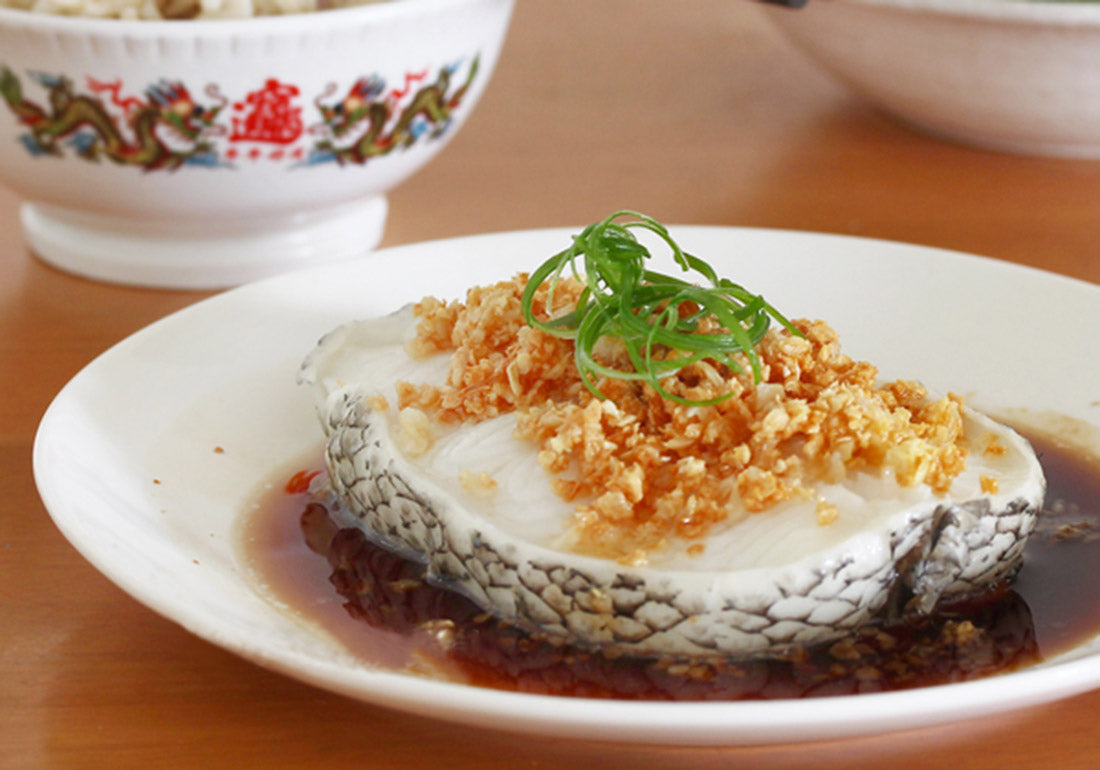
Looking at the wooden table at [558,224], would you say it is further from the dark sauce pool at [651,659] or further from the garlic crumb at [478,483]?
the garlic crumb at [478,483]

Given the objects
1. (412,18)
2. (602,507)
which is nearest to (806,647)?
(602,507)

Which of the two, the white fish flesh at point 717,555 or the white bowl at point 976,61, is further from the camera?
the white bowl at point 976,61

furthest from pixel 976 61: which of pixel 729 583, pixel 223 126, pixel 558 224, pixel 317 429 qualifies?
pixel 729 583

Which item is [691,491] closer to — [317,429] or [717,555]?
[717,555]

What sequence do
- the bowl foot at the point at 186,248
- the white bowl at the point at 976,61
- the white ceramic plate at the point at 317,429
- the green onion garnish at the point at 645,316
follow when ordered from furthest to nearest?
the white bowl at the point at 976,61 < the bowl foot at the point at 186,248 < the green onion garnish at the point at 645,316 < the white ceramic plate at the point at 317,429

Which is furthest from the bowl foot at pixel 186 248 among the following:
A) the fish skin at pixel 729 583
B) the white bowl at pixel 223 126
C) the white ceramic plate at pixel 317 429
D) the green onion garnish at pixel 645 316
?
the fish skin at pixel 729 583

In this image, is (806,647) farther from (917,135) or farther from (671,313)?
(917,135)
